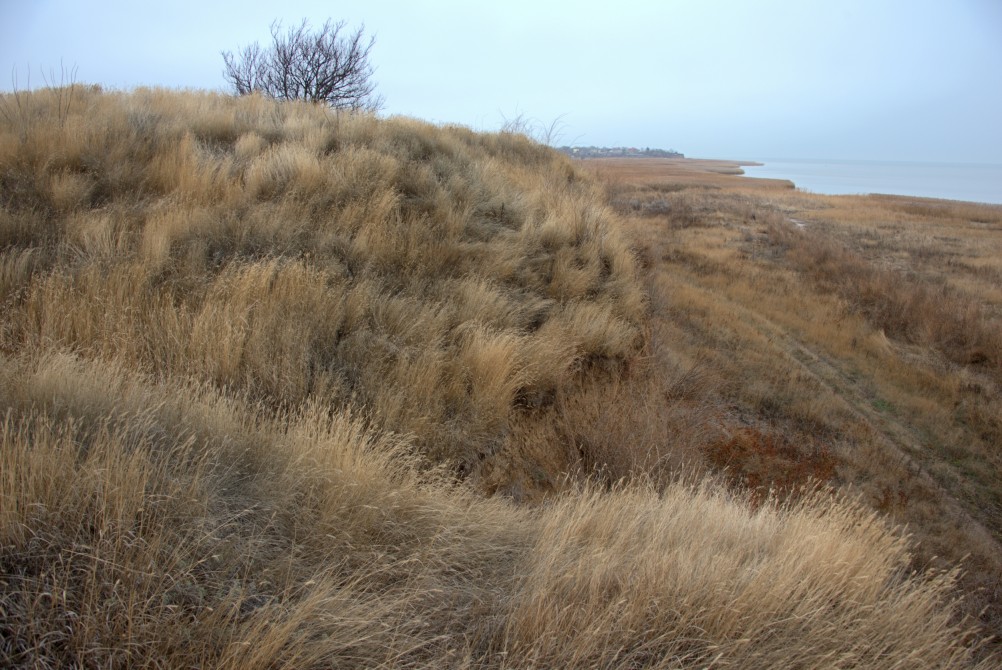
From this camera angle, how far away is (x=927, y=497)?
787cm

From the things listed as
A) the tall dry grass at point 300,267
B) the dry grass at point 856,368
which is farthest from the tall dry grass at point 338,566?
the dry grass at point 856,368

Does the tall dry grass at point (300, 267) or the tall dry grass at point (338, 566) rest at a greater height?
the tall dry grass at point (300, 267)

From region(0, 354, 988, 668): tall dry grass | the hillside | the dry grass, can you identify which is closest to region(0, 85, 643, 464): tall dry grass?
the hillside

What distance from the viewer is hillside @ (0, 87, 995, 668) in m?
→ 2.10

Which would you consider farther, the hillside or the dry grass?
the dry grass

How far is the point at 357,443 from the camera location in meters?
3.72

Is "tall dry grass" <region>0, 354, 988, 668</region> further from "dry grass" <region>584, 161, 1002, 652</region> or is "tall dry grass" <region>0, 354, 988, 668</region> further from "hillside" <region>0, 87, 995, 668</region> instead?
"dry grass" <region>584, 161, 1002, 652</region>

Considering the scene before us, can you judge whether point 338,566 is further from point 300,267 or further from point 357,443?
point 300,267

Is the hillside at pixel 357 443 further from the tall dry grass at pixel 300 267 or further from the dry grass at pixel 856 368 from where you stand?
the dry grass at pixel 856 368

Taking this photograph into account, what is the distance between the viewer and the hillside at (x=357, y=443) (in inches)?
82.7

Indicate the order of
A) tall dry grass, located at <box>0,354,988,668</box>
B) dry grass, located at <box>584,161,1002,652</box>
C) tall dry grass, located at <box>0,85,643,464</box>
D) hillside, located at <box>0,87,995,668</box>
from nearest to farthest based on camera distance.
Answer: tall dry grass, located at <box>0,354,988,668</box> → hillside, located at <box>0,87,995,668</box> → tall dry grass, located at <box>0,85,643,464</box> → dry grass, located at <box>584,161,1002,652</box>

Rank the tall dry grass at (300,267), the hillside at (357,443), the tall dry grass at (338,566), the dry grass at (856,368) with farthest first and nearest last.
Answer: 1. the dry grass at (856,368)
2. the tall dry grass at (300,267)
3. the hillside at (357,443)
4. the tall dry grass at (338,566)

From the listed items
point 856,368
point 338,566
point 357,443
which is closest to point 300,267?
point 357,443

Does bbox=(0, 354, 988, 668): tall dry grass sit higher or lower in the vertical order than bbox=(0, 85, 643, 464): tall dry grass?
lower
